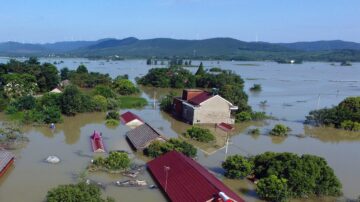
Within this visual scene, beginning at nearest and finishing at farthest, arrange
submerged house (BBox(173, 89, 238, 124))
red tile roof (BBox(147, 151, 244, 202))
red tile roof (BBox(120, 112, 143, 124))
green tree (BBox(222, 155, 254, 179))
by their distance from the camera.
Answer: red tile roof (BBox(147, 151, 244, 202))
green tree (BBox(222, 155, 254, 179))
red tile roof (BBox(120, 112, 143, 124))
submerged house (BBox(173, 89, 238, 124))

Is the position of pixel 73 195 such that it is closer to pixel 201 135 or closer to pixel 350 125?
pixel 201 135

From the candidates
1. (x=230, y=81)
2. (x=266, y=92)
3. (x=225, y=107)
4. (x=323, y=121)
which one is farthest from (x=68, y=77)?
(x=323, y=121)

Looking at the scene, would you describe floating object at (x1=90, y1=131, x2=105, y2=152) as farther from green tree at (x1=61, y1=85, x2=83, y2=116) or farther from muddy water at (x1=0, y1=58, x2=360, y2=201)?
green tree at (x1=61, y1=85, x2=83, y2=116)

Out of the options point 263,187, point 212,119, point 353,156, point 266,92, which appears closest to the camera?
point 263,187

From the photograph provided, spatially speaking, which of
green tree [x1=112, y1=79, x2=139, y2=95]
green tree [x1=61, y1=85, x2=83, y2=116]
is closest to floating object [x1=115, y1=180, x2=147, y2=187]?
green tree [x1=61, y1=85, x2=83, y2=116]

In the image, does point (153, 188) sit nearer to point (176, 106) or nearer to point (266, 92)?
point (176, 106)

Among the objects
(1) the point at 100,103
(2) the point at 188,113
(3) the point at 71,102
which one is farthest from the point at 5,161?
(1) the point at 100,103

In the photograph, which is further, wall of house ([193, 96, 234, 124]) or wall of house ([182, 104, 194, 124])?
wall of house ([182, 104, 194, 124])
